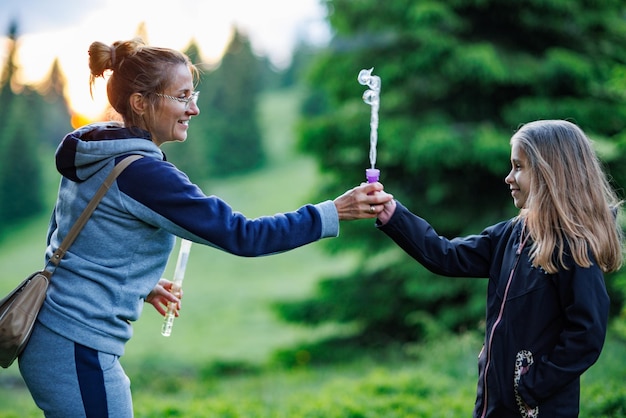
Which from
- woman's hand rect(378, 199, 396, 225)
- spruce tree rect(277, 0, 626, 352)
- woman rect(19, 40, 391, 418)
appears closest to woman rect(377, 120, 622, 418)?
woman's hand rect(378, 199, 396, 225)

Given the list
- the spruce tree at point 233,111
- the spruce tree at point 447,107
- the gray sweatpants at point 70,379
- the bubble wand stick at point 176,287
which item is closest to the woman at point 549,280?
the bubble wand stick at point 176,287

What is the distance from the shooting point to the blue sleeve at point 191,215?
2.58 m

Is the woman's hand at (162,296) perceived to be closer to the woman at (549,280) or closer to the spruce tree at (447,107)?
the woman at (549,280)

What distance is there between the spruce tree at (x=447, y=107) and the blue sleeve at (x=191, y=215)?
272 inches

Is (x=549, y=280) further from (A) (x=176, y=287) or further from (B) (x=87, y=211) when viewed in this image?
(B) (x=87, y=211)

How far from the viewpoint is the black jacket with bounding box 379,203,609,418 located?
8.85 ft

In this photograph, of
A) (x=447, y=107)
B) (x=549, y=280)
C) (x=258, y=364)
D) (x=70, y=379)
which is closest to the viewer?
(x=70, y=379)

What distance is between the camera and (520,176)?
302 cm

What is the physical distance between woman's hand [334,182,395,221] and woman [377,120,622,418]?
1.84 feet

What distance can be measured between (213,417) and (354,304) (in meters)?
5.68

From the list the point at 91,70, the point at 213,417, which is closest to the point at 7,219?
the point at 213,417

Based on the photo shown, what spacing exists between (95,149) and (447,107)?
27.2 ft

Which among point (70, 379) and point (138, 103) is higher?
point (138, 103)

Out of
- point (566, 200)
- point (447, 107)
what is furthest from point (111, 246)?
point (447, 107)
